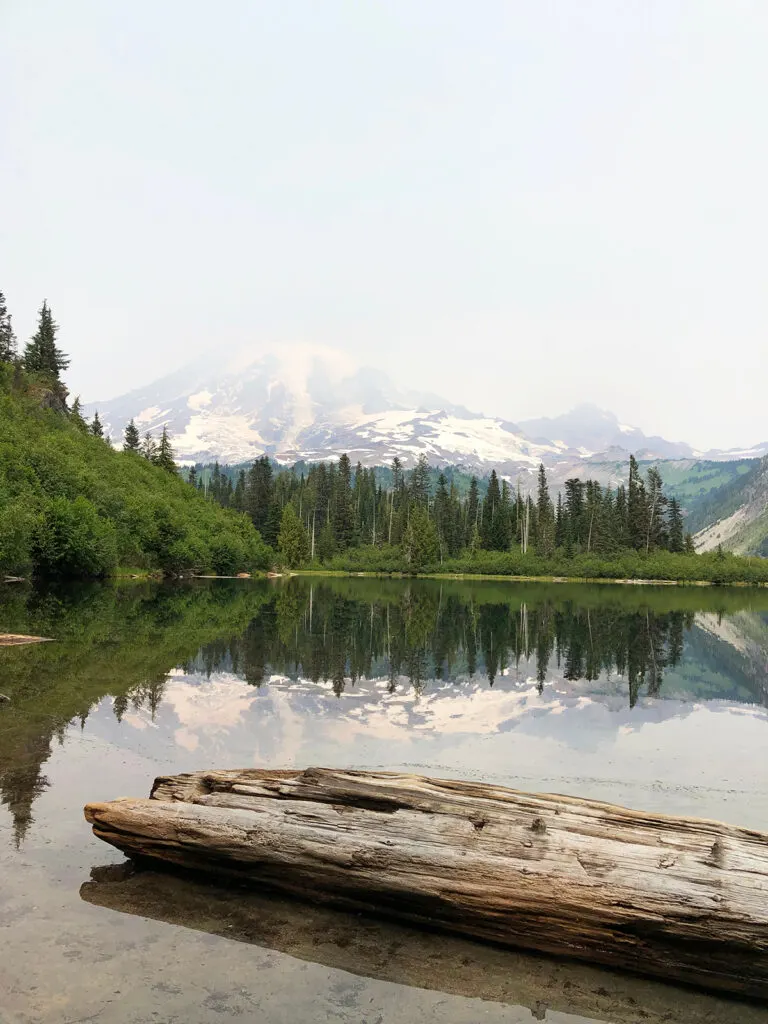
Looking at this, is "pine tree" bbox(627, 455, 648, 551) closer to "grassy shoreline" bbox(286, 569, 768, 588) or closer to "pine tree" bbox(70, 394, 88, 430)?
"grassy shoreline" bbox(286, 569, 768, 588)

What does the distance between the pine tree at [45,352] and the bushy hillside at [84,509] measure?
11568mm

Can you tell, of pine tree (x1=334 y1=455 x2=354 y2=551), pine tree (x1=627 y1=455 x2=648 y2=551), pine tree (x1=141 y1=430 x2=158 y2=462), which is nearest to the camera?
pine tree (x1=141 y1=430 x2=158 y2=462)

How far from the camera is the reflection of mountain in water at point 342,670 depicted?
738 inches

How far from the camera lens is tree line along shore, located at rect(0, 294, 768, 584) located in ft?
251

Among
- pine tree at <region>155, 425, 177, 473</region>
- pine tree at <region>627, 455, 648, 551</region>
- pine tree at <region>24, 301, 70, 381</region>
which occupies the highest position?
pine tree at <region>24, 301, 70, 381</region>

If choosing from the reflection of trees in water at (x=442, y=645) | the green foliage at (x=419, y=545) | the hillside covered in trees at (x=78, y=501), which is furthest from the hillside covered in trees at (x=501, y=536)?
the reflection of trees in water at (x=442, y=645)

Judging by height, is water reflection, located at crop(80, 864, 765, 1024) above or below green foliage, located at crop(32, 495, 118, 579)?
below

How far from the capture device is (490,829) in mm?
8797

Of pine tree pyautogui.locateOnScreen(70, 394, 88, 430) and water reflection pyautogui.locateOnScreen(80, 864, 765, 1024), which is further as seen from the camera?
pine tree pyautogui.locateOnScreen(70, 394, 88, 430)

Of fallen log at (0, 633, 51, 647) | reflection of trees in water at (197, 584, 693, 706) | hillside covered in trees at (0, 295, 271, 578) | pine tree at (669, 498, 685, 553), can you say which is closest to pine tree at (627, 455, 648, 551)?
pine tree at (669, 498, 685, 553)

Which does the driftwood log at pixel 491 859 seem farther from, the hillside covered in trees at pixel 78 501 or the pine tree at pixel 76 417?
the pine tree at pixel 76 417

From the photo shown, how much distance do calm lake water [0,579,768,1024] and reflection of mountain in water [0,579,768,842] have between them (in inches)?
5.5

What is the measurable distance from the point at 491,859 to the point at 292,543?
144 metres

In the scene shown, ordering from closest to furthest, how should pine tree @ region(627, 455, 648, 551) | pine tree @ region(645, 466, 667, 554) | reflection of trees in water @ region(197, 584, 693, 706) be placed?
1. reflection of trees in water @ region(197, 584, 693, 706)
2. pine tree @ region(645, 466, 667, 554)
3. pine tree @ region(627, 455, 648, 551)
